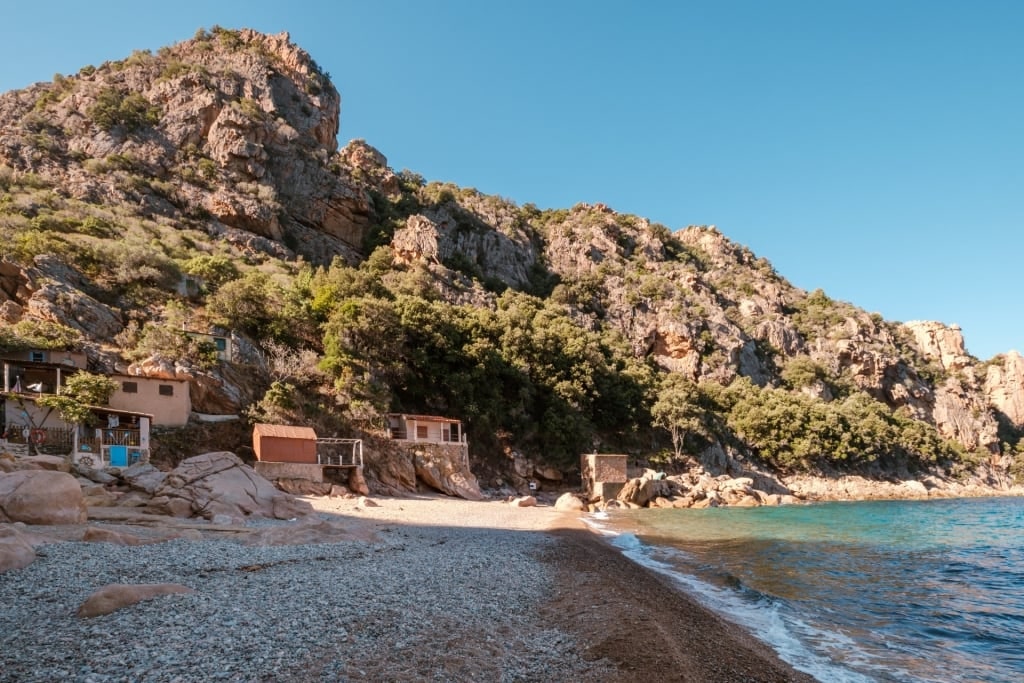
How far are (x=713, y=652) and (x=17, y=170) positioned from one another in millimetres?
73858

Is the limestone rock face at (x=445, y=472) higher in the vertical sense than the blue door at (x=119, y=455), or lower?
lower

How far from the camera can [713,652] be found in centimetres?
789

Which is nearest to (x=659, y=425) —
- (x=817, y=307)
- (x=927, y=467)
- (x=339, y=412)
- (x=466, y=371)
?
(x=466, y=371)

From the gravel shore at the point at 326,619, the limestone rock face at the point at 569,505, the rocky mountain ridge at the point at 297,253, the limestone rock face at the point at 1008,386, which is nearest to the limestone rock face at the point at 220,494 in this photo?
the gravel shore at the point at 326,619

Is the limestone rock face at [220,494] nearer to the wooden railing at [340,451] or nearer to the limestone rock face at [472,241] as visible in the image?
the wooden railing at [340,451]

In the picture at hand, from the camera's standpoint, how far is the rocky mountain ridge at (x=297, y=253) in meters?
37.6

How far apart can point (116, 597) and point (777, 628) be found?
10253mm

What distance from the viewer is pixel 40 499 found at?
13.2m

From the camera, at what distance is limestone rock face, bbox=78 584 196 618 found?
6.88 m

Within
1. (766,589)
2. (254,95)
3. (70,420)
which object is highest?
(254,95)

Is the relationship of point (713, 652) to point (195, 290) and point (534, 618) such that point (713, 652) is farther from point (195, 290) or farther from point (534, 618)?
point (195, 290)

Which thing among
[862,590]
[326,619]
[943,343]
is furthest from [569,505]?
[943,343]

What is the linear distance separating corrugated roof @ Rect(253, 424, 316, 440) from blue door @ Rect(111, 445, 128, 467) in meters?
5.51

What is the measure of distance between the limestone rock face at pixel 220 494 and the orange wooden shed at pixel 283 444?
24.6ft
